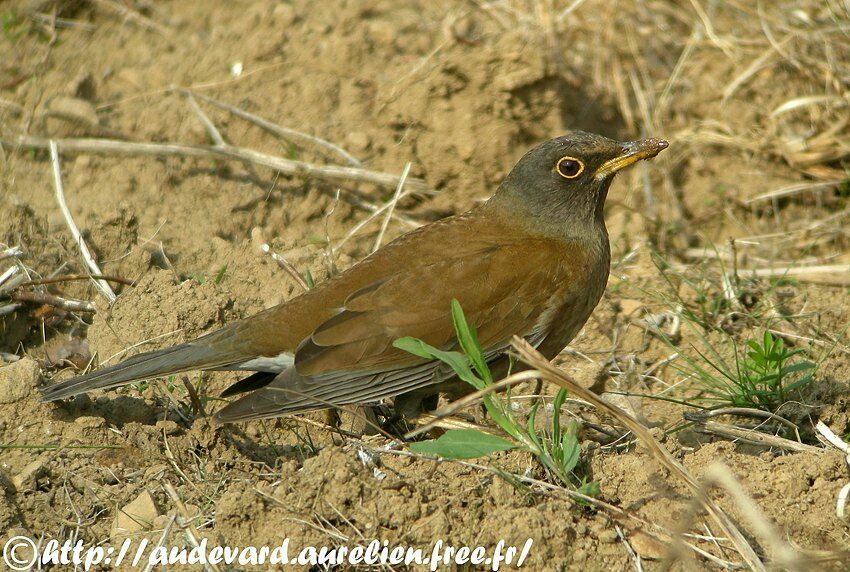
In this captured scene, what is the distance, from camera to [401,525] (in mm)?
4227

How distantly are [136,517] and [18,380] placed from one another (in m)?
1.06

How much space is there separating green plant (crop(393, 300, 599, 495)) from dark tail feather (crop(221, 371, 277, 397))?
3.34ft

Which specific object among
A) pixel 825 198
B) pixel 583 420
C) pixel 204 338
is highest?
pixel 204 338

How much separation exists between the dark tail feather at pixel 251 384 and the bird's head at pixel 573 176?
1715 mm

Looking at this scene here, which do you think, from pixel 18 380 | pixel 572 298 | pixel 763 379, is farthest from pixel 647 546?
pixel 18 380

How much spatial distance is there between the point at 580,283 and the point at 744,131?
11.7 feet

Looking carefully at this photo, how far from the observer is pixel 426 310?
199 inches

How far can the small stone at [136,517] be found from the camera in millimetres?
4441

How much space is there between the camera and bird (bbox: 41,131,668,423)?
4965mm

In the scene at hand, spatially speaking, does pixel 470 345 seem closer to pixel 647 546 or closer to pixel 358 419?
pixel 647 546

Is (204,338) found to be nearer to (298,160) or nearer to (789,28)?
(298,160)

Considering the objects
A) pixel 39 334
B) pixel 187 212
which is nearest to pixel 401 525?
pixel 39 334

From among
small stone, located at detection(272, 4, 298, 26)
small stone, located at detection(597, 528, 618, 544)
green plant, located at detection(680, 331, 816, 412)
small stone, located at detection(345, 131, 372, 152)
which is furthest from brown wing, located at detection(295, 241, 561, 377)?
small stone, located at detection(272, 4, 298, 26)

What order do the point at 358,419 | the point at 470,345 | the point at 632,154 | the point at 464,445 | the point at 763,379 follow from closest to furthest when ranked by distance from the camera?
the point at 464,445 → the point at 470,345 → the point at 763,379 → the point at 358,419 → the point at 632,154
